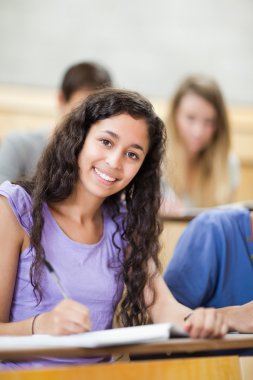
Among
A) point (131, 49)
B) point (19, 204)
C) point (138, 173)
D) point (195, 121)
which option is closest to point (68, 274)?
point (19, 204)

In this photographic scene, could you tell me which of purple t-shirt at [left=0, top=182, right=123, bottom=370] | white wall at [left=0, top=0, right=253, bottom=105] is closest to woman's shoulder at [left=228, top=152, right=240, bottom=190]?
white wall at [left=0, top=0, right=253, bottom=105]

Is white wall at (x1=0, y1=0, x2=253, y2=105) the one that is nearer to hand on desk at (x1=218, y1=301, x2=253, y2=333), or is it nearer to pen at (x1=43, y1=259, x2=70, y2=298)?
pen at (x1=43, y1=259, x2=70, y2=298)

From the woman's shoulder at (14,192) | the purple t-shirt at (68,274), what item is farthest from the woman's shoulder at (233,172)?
the woman's shoulder at (14,192)

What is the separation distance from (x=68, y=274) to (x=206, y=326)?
1.24 ft

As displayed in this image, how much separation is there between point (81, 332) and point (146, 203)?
0.50 m

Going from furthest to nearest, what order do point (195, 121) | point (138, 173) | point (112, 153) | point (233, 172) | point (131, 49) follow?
point (131, 49)
point (233, 172)
point (195, 121)
point (138, 173)
point (112, 153)

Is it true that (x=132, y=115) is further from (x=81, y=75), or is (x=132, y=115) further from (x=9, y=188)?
(x=81, y=75)

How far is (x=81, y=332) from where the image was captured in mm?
858

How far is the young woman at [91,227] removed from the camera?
1150 mm

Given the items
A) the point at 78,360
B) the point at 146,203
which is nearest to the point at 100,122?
the point at 146,203

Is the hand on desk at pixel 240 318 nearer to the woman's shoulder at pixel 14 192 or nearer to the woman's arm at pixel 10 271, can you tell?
the woman's arm at pixel 10 271

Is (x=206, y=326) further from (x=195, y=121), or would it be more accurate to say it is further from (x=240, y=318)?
(x=195, y=121)

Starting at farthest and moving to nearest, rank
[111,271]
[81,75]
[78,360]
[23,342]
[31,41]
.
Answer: [31,41] < [81,75] < [111,271] < [78,360] < [23,342]

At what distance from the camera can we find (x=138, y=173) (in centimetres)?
133
